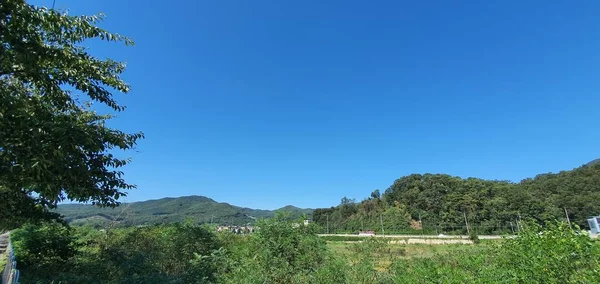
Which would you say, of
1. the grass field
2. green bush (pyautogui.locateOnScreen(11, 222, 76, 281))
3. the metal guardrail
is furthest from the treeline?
the metal guardrail

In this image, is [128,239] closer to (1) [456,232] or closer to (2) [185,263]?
(2) [185,263]

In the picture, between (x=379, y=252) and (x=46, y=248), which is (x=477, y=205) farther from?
(x=46, y=248)

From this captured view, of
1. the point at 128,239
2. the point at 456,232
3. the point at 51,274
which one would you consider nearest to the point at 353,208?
the point at 456,232

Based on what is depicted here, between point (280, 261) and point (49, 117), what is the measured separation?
561cm

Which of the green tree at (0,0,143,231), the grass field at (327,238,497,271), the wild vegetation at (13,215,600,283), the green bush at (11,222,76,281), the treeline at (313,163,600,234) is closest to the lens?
the green tree at (0,0,143,231)

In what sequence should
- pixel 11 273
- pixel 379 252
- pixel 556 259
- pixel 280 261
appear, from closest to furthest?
pixel 556 259
pixel 11 273
pixel 280 261
pixel 379 252

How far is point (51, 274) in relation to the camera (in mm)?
9375

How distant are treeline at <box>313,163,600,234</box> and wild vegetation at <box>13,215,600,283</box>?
45.0 meters

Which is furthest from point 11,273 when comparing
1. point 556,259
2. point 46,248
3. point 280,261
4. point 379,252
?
point 379,252

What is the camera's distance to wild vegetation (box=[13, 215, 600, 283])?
16.1 ft

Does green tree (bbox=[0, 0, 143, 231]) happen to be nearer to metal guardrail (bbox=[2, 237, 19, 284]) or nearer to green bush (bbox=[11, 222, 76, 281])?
metal guardrail (bbox=[2, 237, 19, 284])

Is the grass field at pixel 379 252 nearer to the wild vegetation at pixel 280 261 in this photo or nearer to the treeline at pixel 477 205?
the wild vegetation at pixel 280 261

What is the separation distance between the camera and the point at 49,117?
16.0 feet

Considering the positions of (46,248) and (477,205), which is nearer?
(46,248)
